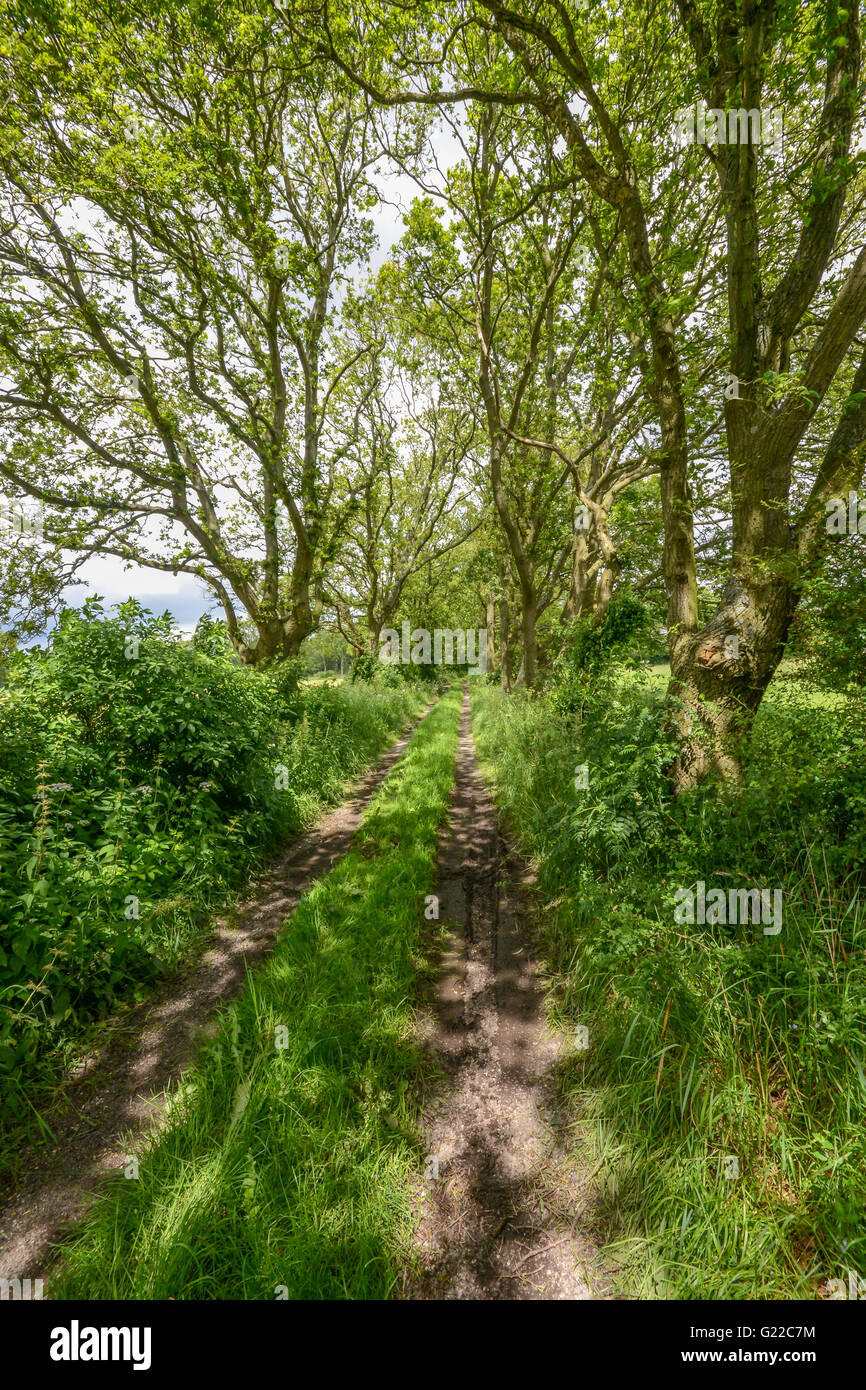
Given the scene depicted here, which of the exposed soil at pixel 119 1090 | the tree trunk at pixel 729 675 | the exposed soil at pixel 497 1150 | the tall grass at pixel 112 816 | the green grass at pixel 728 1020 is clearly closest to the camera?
the green grass at pixel 728 1020

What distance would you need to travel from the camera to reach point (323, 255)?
28.8 ft

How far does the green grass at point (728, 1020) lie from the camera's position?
178 cm

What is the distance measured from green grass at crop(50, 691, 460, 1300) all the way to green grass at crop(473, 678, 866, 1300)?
1094 millimetres

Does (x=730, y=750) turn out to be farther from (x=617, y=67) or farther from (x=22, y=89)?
(x=22, y=89)

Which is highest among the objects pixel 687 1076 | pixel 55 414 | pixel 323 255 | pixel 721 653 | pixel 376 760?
pixel 323 255

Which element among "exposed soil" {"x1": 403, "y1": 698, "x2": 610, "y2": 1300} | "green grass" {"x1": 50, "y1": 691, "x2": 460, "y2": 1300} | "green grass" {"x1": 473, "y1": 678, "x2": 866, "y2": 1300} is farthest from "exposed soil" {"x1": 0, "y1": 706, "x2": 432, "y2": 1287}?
"green grass" {"x1": 473, "y1": 678, "x2": 866, "y2": 1300}

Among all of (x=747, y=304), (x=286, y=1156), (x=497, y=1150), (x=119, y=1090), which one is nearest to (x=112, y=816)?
(x=119, y=1090)

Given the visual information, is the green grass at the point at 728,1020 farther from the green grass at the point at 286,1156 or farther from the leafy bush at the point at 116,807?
the leafy bush at the point at 116,807

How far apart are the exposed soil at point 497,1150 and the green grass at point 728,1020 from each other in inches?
6.3

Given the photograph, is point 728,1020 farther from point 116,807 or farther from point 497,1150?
point 116,807

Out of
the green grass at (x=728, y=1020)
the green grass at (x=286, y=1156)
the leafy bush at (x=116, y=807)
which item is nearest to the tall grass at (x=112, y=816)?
the leafy bush at (x=116, y=807)

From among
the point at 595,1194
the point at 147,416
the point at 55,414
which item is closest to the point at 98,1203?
the point at 595,1194

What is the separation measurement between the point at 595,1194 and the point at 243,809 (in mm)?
4833

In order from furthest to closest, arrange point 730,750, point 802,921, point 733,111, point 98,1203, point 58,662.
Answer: point 58,662, point 730,750, point 733,111, point 802,921, point 98,1203
